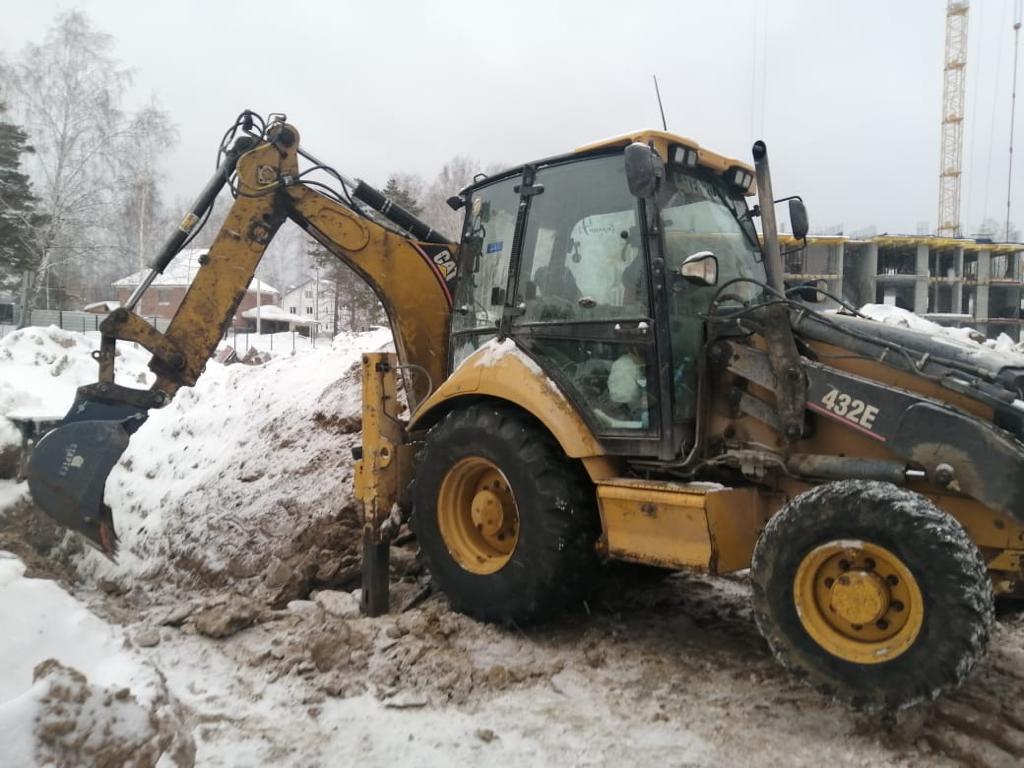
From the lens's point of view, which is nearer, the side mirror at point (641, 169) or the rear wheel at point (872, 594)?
the rear wheel at point (872, 594)

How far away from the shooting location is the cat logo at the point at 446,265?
5642 millimetres

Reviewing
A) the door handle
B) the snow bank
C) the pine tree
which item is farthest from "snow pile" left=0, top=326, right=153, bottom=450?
the pine tree

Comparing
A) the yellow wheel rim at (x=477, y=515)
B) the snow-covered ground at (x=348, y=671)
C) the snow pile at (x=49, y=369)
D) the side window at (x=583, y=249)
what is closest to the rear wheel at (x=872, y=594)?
the snow-covered ground at (x=348, y=671)

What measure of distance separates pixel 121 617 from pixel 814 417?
4049mm

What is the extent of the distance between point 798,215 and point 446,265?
2362 mm

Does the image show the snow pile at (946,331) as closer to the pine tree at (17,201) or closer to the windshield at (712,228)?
the windshield at (712,228)

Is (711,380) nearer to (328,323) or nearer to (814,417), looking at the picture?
(814,417)

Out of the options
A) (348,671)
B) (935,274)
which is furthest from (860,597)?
(935,274)

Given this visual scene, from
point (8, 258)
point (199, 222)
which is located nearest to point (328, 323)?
point (8, 258)

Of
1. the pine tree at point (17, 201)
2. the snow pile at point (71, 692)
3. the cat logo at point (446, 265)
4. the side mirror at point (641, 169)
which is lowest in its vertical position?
the snow pile at point (71, 692)

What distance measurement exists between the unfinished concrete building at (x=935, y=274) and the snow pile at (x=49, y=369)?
42.6 m

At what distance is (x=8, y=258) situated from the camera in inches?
1252

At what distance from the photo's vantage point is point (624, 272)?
13.4 ft

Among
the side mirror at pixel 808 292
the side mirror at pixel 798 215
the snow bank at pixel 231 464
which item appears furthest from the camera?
the snow bank at pixel 231 464
